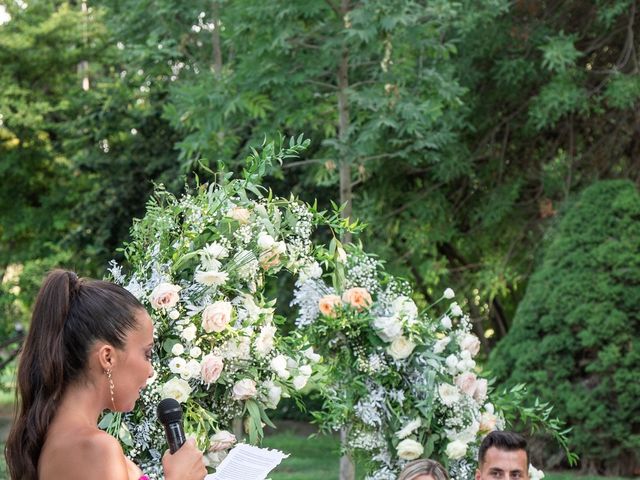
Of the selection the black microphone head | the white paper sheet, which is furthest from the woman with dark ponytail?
the white paper sheet

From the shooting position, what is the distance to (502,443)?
5094 millimetres

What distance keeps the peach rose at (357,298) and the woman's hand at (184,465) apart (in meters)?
2.78

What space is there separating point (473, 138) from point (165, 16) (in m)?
3.68

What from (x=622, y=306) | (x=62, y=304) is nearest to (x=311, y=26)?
(x=622, y=306)

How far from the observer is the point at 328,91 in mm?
12133

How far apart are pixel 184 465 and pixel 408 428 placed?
285 cm

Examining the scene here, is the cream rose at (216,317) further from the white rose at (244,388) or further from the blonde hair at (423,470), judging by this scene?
the blonde hair at (423,470)

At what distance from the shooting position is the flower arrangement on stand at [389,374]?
5.50 metres

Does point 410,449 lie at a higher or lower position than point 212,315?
lower

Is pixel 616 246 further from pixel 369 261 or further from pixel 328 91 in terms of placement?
pixel 369 261

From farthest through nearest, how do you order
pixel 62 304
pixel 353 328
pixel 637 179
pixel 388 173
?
pixel 388 173
pixel 637 179
pixel 353 328
pixel 62 304

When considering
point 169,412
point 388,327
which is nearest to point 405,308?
point 388,327

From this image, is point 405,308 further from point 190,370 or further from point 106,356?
point 106,356

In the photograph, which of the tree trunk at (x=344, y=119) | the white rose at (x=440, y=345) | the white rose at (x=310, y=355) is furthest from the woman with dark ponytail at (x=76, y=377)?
the tree trunk at (x=344, y=119)
